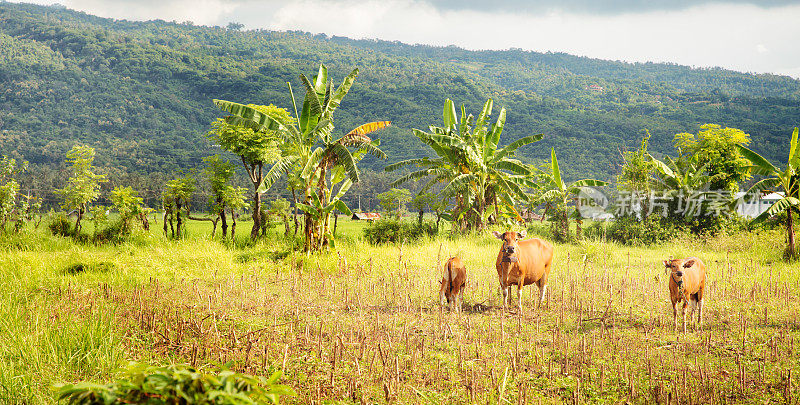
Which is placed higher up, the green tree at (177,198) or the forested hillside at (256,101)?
the forested hillside at (256,101)

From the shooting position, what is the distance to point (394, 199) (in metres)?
17.5

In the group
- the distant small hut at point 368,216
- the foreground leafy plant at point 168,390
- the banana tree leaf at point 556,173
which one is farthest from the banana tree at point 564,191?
the foreground leafy plant at point 168,390

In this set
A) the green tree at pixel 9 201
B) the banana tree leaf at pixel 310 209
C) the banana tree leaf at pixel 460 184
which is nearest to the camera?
the banana tree leaf at pixel 310 209

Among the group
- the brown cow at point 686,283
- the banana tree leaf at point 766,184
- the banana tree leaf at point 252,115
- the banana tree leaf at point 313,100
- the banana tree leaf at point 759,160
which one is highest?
the banana tree leaf at point 313,100

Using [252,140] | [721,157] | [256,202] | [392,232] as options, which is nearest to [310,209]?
[256,202]

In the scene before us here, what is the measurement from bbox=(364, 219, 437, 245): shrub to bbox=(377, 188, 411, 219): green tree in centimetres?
53

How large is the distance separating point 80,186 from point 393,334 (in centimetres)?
1252

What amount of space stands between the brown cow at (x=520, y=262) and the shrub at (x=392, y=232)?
828 centimetres

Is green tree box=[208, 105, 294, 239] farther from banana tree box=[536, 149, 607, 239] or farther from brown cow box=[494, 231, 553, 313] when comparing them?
banana tree box=[536, 149, 607, 239]

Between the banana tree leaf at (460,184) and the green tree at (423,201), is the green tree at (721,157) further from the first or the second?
the green tree at (423,201)

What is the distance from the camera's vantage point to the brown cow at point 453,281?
22.9 ft

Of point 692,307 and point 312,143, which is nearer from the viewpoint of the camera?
point 692,307

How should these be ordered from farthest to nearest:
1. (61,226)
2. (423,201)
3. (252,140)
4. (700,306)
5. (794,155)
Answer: (423,201)
(61,226)
(252,140)
(794,155)
(700,306)

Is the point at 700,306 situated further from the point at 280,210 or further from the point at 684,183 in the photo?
the point at 280,210
